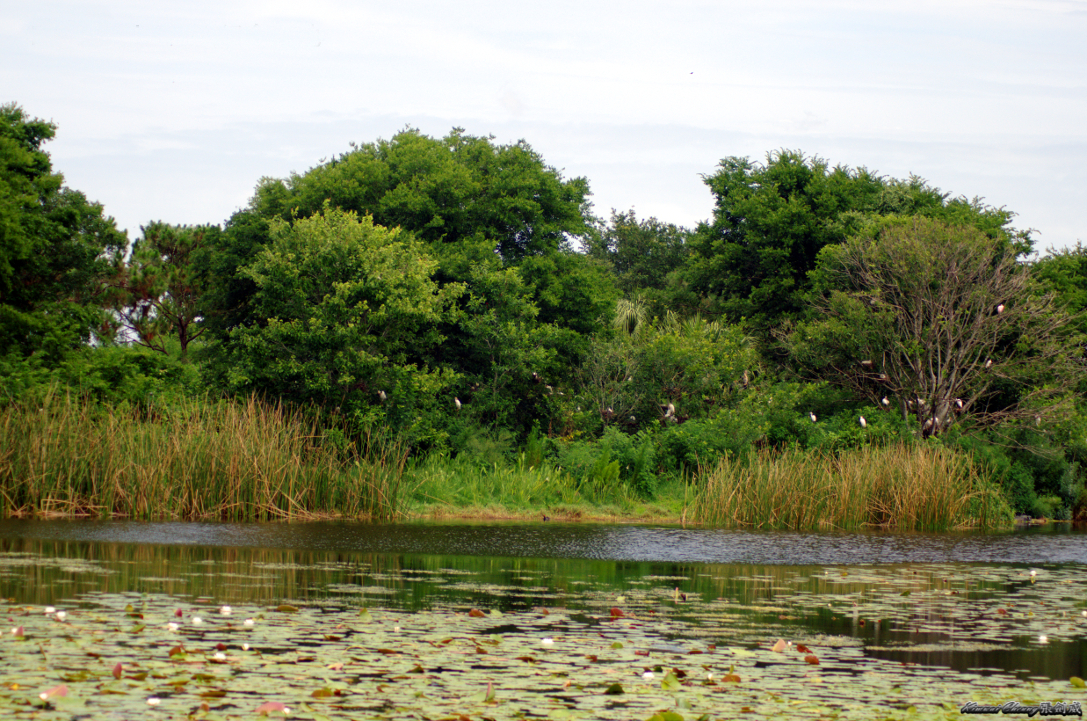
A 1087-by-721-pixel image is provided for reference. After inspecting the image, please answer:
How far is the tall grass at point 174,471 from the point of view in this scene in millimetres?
14750

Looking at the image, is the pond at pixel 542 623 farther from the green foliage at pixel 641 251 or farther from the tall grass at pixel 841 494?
the green foliage at pixel 641 251

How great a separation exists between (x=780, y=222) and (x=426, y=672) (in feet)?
92.1

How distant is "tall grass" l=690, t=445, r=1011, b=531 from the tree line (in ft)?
13.2

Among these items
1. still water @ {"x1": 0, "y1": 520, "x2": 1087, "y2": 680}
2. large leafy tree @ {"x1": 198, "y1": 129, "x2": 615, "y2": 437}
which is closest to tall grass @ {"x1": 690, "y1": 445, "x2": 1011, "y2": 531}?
still water @ {"x1": 0, "y1": 520, "x2": 1087, "y2": 680}

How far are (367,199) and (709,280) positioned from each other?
12.7m

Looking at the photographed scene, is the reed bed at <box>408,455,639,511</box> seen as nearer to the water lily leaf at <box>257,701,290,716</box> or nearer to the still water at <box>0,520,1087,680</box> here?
the still water at <box>0,520,1087,680</box>

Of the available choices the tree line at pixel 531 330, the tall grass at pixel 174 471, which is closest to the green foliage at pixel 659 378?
the tree line at pixel 531 330

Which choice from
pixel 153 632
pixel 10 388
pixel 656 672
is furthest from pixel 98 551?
pixel 10 388

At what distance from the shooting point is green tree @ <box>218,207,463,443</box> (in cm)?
2002

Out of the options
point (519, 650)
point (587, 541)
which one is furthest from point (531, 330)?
point (519, 650)

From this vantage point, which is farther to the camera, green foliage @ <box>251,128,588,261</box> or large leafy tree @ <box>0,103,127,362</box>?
green foliage @ <box>251,128,588,261</box>

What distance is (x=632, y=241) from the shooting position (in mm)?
48750

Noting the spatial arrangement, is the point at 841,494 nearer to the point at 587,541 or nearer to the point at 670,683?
the point at 587,541

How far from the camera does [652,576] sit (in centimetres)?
1039
